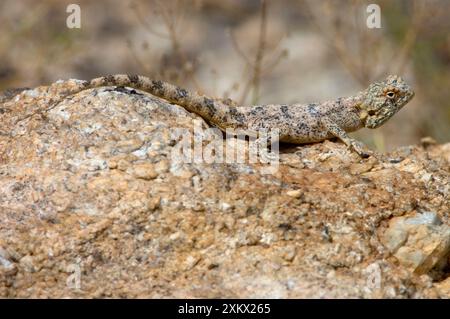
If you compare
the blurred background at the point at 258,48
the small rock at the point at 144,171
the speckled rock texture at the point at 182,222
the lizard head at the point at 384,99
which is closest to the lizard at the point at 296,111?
the lizard head at the point at 384,99

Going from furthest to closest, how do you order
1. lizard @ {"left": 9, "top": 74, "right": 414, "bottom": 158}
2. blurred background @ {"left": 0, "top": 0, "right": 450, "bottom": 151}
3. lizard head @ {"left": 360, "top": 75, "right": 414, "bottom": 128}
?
blurred background @ {"left": 0, "top": 0, "right": 450, "bottom": 151}, lizard head @ {"left": 360, "top": 75, "right": 414, "bottom": 128}, lizard @ {"left": 9, "top": 74, "right": 414, "bottom": 158}

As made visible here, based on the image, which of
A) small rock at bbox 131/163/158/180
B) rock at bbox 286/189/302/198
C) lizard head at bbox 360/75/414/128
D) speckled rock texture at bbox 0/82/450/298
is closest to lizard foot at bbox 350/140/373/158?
speckled rock texture at bbox 0/82/450/298

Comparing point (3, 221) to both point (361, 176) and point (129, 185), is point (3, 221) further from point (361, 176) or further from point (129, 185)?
point (361, 176)

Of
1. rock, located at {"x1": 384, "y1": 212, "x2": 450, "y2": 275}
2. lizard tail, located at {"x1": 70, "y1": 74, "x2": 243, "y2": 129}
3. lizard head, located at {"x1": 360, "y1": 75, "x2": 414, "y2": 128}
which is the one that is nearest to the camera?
rock, located at {"x1": 384, "y1": 212, "x2": 450, "y2": 275}

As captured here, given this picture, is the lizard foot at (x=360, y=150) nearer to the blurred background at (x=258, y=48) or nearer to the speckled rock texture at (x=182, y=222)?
the speckled rock texture at (x=182, y=222)

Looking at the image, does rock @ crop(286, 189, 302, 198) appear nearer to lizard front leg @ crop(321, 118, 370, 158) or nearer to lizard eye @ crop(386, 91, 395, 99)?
lizard front leg @ crop(321, 118, 370, 158)

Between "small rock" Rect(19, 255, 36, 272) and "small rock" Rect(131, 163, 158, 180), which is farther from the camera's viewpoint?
"small rock" Rect(131, 163, 158, 180)
